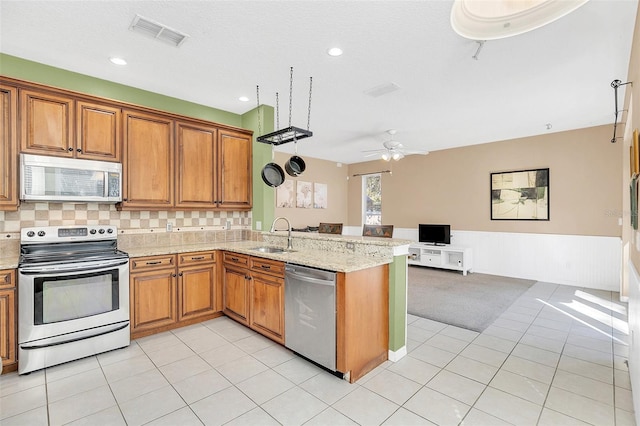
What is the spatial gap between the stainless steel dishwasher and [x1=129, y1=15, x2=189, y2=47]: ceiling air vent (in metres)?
2.18

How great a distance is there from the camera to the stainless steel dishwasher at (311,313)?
2396 mm

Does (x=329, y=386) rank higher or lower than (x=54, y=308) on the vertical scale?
lower

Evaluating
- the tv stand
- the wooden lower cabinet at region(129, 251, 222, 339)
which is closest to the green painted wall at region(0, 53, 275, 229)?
the wooden lower cabinet at region(129, 251, 222, 339)

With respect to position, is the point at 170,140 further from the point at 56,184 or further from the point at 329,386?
the point at 329,386

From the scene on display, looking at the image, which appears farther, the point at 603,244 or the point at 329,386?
the point at 603,244

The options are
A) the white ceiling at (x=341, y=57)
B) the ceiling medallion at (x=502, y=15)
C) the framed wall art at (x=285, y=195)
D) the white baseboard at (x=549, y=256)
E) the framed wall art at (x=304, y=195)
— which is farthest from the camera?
the framed wall art at (x=304, y=195)

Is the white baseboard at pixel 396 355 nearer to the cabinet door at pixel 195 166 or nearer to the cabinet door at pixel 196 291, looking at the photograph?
the cabinet door at pixel 196 291

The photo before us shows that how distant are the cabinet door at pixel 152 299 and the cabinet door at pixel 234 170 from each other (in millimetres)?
1198

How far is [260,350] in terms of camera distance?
2885 mm

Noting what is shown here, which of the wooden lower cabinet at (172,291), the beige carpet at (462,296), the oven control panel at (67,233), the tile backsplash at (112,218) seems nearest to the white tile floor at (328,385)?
the wooden lower cabinet at (172,291)

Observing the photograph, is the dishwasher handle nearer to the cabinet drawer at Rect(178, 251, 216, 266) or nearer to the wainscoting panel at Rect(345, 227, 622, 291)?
the cabinet drawer at Rect(178, 251, 216, 266)

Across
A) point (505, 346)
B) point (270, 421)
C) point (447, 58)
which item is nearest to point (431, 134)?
point (447, 58)

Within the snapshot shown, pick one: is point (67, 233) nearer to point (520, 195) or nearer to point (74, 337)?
point (74, 337)

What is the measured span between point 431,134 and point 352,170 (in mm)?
3421
